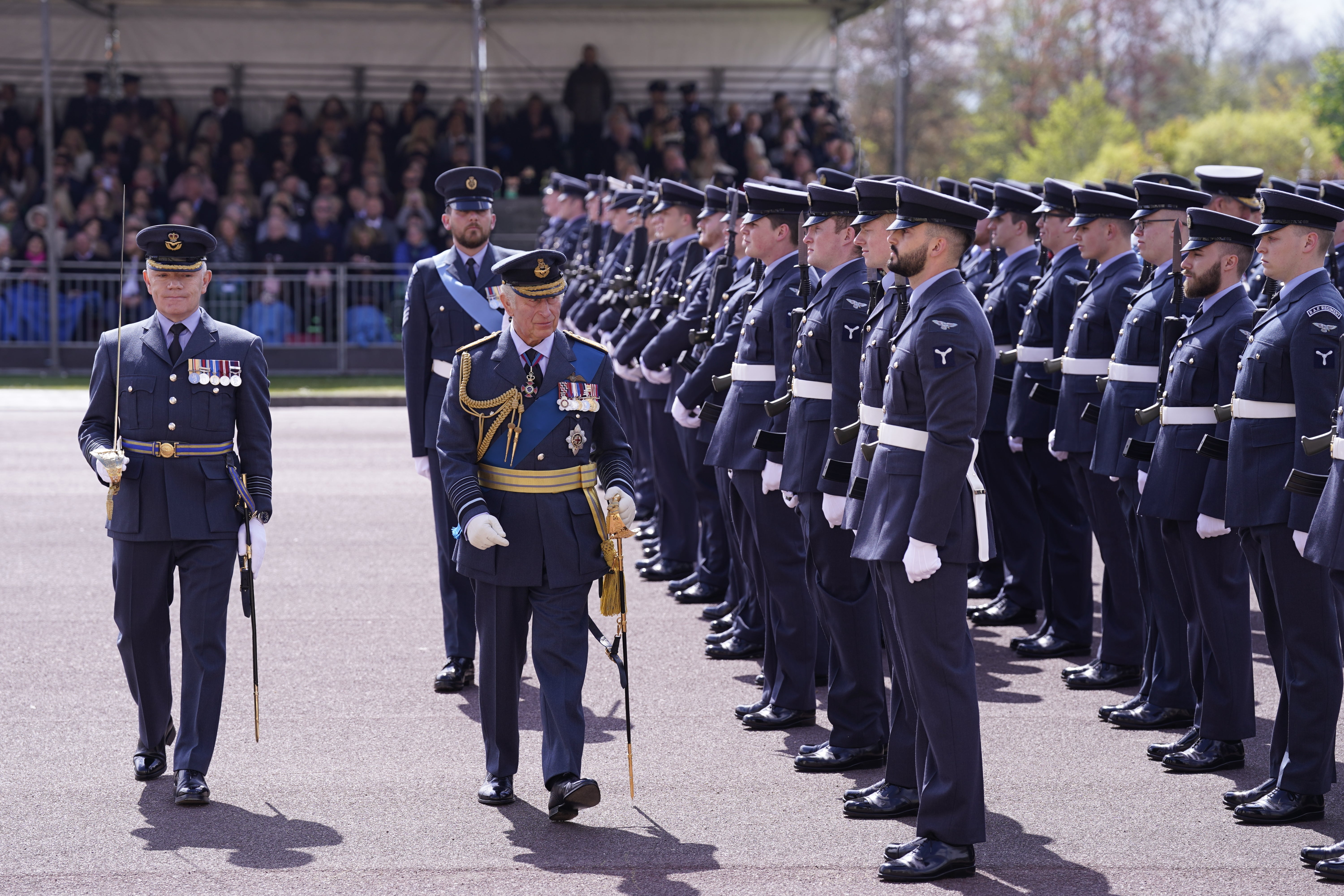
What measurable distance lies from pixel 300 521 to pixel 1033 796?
6.62 metres

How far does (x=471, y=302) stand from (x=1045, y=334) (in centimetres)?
280

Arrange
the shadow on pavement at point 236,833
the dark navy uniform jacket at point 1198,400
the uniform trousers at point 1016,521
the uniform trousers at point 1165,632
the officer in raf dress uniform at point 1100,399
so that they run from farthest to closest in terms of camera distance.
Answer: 1. the uniform trousers at point 1016,521
2. the officer in raf dress uniform at point 1100,399
3. the uniform trousers at point 1165,632
4. the dark navy uniform jacket at point 1198,400
5. the shadow on pavement at point 236,833

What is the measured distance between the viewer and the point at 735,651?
791 cm

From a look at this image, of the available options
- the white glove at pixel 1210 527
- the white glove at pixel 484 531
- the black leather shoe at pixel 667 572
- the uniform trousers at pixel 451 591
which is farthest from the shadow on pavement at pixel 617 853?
the black leather shoe at pixel 667 572

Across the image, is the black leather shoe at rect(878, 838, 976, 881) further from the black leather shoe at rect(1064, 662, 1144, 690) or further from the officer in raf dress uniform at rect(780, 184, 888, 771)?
the black leather shoe at rect(1064, 662, 1144, 690)

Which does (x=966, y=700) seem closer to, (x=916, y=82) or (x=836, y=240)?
(x=836, y=240)

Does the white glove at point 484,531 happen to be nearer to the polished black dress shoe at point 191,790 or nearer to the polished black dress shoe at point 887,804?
the polished black dress shoe at point 191,790

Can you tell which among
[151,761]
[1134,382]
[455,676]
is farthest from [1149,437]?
[151,761]

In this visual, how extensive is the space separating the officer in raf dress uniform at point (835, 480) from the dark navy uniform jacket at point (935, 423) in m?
0.82

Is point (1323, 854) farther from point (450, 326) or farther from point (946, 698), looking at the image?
point (450, 326)

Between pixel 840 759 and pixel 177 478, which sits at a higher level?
pixel 177 478

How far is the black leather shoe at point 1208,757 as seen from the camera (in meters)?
6.16

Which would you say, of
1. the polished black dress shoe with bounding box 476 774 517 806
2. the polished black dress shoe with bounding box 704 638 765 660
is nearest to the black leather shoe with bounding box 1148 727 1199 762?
the polished black dress shoe with bounding box 704 638 765 660

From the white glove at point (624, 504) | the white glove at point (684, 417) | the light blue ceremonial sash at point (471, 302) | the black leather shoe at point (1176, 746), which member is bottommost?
the black leather shoe at point (1176, 746)
